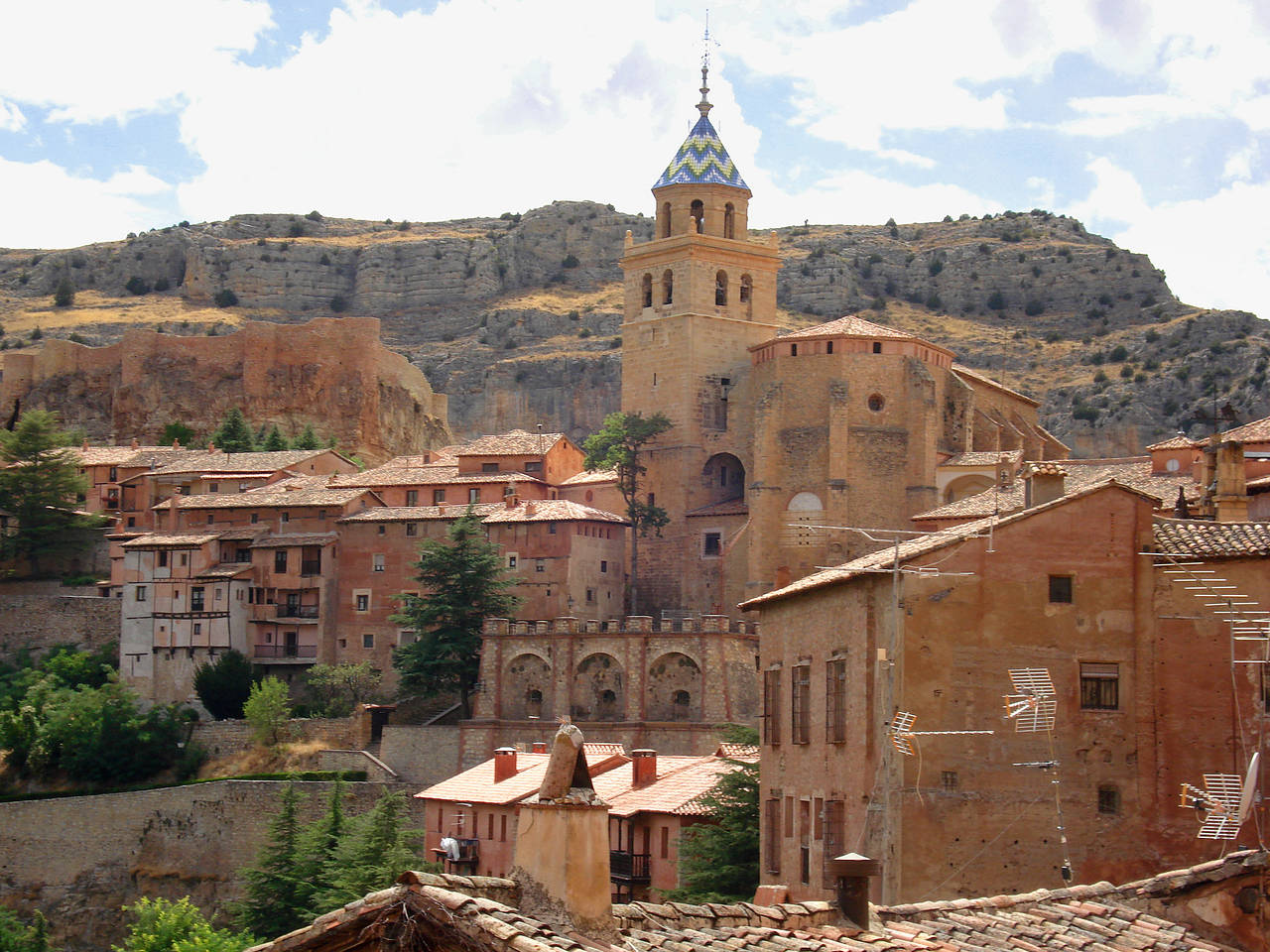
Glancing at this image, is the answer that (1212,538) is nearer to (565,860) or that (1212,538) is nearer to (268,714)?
(565,860)

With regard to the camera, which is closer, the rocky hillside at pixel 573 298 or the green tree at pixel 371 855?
the green tree at pixel 371 855

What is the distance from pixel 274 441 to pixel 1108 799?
219 ft

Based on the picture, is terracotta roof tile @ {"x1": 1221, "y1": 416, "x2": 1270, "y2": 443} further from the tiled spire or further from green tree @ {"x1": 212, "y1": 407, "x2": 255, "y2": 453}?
green tree @ {"x1": 212, "y1": 407, "x2": 255, "y2": 453}

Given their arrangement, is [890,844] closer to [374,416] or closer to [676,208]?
[676,208]

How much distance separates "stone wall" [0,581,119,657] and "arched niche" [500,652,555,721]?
19.1 meters

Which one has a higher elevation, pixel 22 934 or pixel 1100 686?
pixel 1100 686

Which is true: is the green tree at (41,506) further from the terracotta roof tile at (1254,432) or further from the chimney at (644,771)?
the terracotta roof tile at (1254,432)

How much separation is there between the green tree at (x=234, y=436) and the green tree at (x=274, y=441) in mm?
624

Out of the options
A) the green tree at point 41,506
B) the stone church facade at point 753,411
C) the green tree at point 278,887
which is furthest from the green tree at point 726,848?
the green tree at point 41,506

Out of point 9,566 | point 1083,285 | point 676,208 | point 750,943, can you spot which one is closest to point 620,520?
point 676,208

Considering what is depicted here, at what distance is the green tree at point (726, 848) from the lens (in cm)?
3638

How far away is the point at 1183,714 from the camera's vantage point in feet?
96.3

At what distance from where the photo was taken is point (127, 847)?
2452 inches

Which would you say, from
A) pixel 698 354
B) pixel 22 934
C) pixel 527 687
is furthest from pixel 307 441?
pixel 22 934
